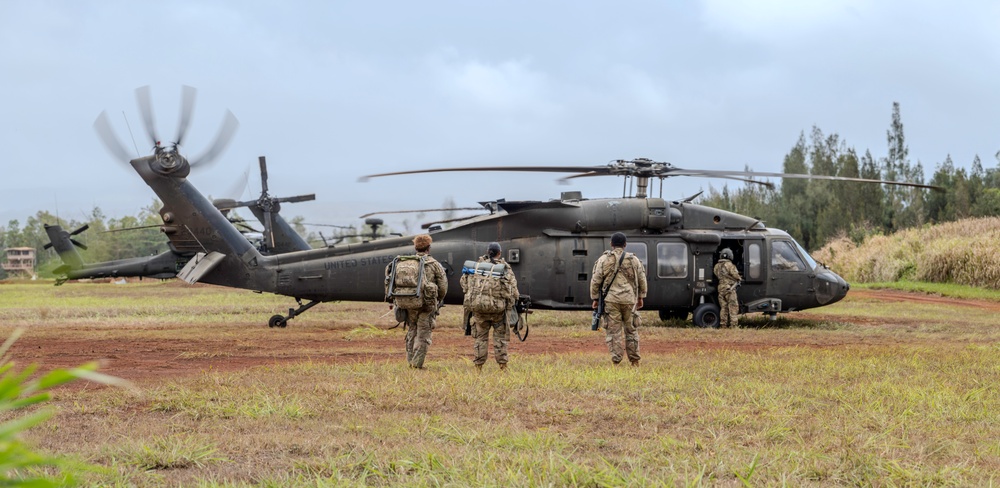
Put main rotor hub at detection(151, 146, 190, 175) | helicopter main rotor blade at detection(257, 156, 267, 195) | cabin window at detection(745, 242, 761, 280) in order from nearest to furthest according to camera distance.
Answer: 1. main rotor hub at detection(151, 146, 190, 175)
2. cabin window at detection(745, 242, 761, 280)
3. helicopter main rotor blade at detection(257, 156, 267, 195)

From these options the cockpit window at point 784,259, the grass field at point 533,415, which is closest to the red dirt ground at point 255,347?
the grass field at point 533,415

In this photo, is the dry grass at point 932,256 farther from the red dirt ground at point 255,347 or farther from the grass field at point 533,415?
the red dirt ground at point 255,347

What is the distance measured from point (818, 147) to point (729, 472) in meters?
69.3

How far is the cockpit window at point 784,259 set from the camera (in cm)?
1708

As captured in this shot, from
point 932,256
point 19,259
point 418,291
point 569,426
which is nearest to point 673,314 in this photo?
point 418,291

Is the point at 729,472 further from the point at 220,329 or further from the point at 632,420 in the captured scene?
the point at 220,329

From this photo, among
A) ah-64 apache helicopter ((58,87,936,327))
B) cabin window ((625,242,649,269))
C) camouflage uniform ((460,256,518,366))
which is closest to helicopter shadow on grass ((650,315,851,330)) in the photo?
ah-64 apache helicopter ((58,87,936,327))

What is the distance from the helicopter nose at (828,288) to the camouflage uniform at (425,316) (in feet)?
30.6

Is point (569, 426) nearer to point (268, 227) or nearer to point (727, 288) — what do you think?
point (727, 288)

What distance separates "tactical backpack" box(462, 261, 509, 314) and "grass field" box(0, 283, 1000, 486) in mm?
681

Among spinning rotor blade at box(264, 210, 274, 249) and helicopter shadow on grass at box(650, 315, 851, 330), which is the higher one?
spinning rotor blade at box(264, 210, 274, 249)

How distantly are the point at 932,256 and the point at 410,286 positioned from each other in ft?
79.3

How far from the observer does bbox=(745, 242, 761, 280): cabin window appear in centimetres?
1702

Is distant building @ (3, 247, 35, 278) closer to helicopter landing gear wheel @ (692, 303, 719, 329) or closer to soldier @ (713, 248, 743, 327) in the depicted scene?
helicopter landing gear wheel @ (692, 303, 719, 329)
